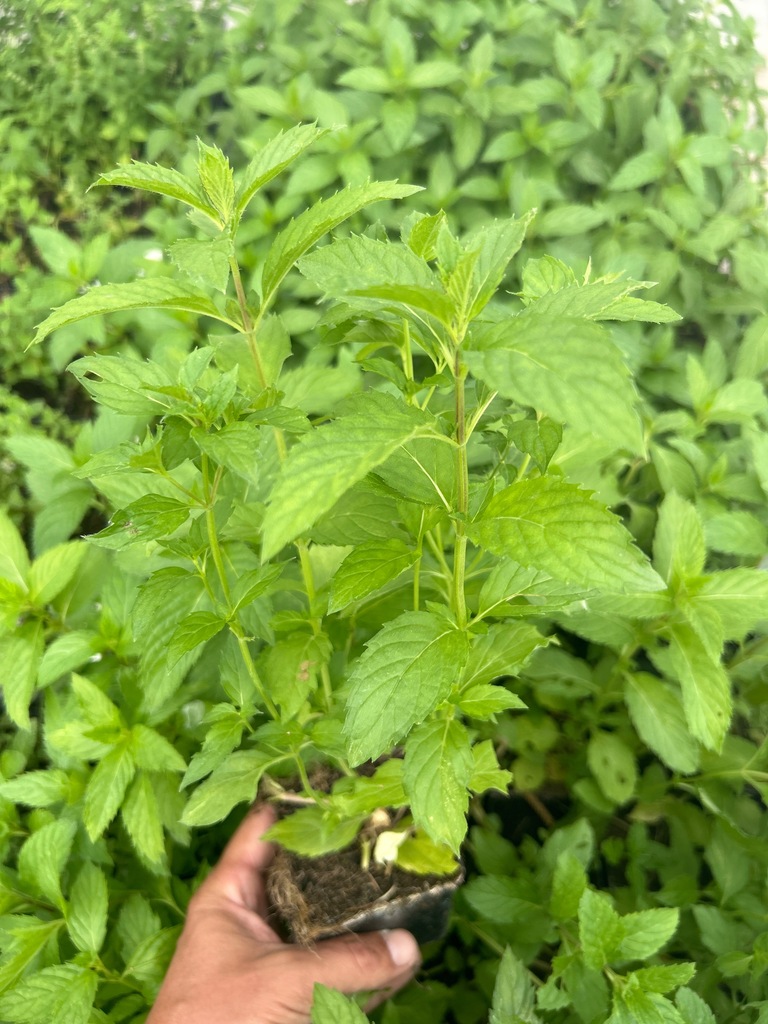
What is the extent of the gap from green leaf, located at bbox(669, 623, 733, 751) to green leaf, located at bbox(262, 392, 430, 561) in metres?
0.82

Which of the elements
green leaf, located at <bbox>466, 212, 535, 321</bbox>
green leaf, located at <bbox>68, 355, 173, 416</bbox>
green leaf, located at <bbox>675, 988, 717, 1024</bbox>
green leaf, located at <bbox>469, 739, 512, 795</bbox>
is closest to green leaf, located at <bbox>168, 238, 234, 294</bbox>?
green leaf, located at <bbox>68, 355, 173, 416</bbox>

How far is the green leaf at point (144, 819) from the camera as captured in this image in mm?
1204

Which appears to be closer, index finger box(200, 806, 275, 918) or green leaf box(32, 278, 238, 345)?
green leaf box(32, 278, 238, 345)

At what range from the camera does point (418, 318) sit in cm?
74

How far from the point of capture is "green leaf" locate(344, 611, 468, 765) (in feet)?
2.47

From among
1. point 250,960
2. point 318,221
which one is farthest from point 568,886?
point 318,221

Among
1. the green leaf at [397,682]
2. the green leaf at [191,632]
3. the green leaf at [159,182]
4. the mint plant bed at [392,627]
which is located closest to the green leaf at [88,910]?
the mint plant bed at [392,627]

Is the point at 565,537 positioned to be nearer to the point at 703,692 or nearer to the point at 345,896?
the point at 703,692

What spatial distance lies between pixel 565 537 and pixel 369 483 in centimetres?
27

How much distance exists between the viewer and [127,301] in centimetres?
75

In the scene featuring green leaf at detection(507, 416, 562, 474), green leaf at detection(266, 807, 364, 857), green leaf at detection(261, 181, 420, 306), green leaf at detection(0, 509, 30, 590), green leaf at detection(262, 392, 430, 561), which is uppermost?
green leaf at detection(261, 181, 420, 306)

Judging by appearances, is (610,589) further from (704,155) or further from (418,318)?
(704,155)

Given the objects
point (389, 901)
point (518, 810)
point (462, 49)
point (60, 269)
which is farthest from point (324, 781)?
point (462, 49)

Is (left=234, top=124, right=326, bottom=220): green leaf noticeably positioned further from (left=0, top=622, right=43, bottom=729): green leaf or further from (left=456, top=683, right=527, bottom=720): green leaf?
(left=0, top=622, right=43, bottom=729): green leaf
